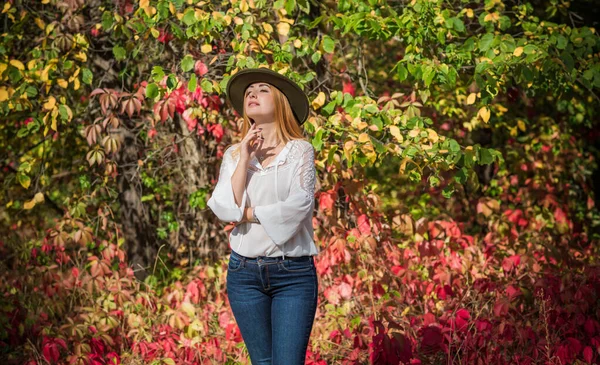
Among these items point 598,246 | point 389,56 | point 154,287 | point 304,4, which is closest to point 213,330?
point 154,287

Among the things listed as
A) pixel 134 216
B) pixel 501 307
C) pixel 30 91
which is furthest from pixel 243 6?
pixel 134 216

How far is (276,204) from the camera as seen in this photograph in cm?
309

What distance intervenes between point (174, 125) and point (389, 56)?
358cm

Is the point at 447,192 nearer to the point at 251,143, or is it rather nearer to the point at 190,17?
the point at 251,143

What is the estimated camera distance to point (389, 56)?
9484 millimetres

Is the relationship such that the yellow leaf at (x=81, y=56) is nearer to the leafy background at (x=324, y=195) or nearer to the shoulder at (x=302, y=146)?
the leafy background at (x=324, y=195)

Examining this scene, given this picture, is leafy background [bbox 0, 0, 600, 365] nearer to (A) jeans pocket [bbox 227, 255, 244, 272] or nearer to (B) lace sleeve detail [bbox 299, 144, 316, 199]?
(B) lace sleeve detail [bbox 299, 144, 316, 199]

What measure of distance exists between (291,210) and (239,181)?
0.88ft

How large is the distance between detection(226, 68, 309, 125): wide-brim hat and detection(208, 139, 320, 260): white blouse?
0.74ft

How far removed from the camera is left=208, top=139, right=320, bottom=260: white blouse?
3076 mm

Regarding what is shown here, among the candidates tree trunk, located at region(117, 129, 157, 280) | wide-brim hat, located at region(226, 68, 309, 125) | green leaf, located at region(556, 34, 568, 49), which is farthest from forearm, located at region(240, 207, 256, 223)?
tree trunk, located at region(117, 129, 157, 280)

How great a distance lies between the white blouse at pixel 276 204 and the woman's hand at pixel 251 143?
0.08m

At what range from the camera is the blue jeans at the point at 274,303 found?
3.08m

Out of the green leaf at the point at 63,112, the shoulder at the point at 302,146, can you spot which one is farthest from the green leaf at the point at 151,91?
the shoulder at the point at 302,146
